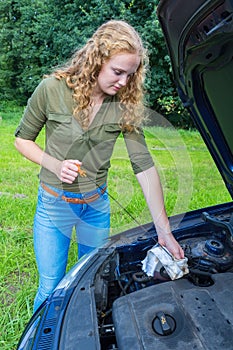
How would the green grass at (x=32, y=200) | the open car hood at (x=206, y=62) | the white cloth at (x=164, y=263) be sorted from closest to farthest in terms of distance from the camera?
the open car hood at (x=206, y=62), the white cloth at (x=164, y=263), the green grass at (x=32, y=200)

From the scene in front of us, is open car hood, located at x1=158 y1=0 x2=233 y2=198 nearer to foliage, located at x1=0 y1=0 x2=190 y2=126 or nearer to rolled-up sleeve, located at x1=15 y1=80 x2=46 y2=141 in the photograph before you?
rolled-up sleeve, located at x1=15 y1=80 x2=46 y2=141

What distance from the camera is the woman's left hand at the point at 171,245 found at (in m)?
1.81

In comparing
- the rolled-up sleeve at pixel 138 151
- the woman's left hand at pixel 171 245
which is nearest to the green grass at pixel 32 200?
the rolled-up sleeve at pixel 138 151

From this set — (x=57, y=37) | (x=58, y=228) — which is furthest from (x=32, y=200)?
(x=57, y=37)

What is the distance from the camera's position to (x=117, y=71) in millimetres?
1786

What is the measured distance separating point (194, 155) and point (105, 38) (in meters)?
5.08

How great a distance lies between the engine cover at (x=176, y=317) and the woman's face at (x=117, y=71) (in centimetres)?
88

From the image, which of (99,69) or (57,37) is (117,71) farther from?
(57,37)

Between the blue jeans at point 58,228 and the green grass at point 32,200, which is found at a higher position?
the blue jeans at point 58,228

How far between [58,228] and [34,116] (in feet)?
1.84

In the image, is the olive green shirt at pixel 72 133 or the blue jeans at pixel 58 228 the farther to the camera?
the blue jeans at pixel 58 228

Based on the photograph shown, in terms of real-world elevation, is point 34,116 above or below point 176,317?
above

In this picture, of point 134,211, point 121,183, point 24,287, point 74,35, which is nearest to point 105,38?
point 24,287

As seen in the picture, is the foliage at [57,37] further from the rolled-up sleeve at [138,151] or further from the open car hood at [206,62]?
the open car hood at [206,62]
